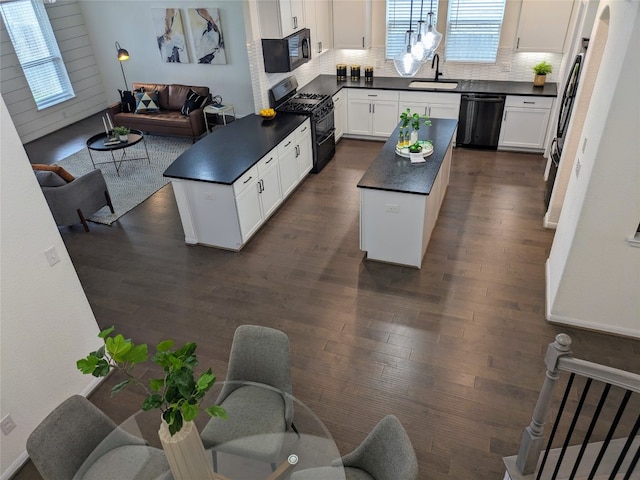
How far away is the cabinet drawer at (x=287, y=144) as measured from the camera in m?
5.88

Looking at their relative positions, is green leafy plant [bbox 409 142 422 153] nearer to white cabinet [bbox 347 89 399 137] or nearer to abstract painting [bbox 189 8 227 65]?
white cabinet [bbox 347 89 399 137]

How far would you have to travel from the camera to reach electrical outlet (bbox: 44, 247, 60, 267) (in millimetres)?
3209

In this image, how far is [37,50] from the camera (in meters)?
8.84

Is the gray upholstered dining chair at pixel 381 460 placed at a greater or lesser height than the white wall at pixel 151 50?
lesser

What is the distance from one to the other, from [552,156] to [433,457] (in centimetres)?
429

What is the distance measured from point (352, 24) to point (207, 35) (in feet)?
9.26

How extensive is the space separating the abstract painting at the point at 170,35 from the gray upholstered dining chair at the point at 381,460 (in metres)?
8.53

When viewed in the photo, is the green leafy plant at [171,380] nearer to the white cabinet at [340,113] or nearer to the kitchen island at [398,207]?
the kitchen island at [398,207]

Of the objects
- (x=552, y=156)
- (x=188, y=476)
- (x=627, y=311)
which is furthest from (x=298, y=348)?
(x=552, y=156)

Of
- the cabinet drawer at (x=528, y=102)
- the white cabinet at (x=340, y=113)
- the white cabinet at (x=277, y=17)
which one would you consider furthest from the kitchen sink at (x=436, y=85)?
the white cabinet at (x=277, y=17)

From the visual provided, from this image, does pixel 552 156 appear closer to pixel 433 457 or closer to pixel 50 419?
pixel 433 457

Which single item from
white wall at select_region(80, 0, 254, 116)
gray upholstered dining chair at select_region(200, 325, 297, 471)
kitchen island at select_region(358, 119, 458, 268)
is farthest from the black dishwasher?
gray upholstered dining chair at select_region(200, 325, 297, 471)

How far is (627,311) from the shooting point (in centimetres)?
384

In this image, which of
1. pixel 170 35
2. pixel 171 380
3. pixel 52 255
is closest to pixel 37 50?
pixel 170 35
